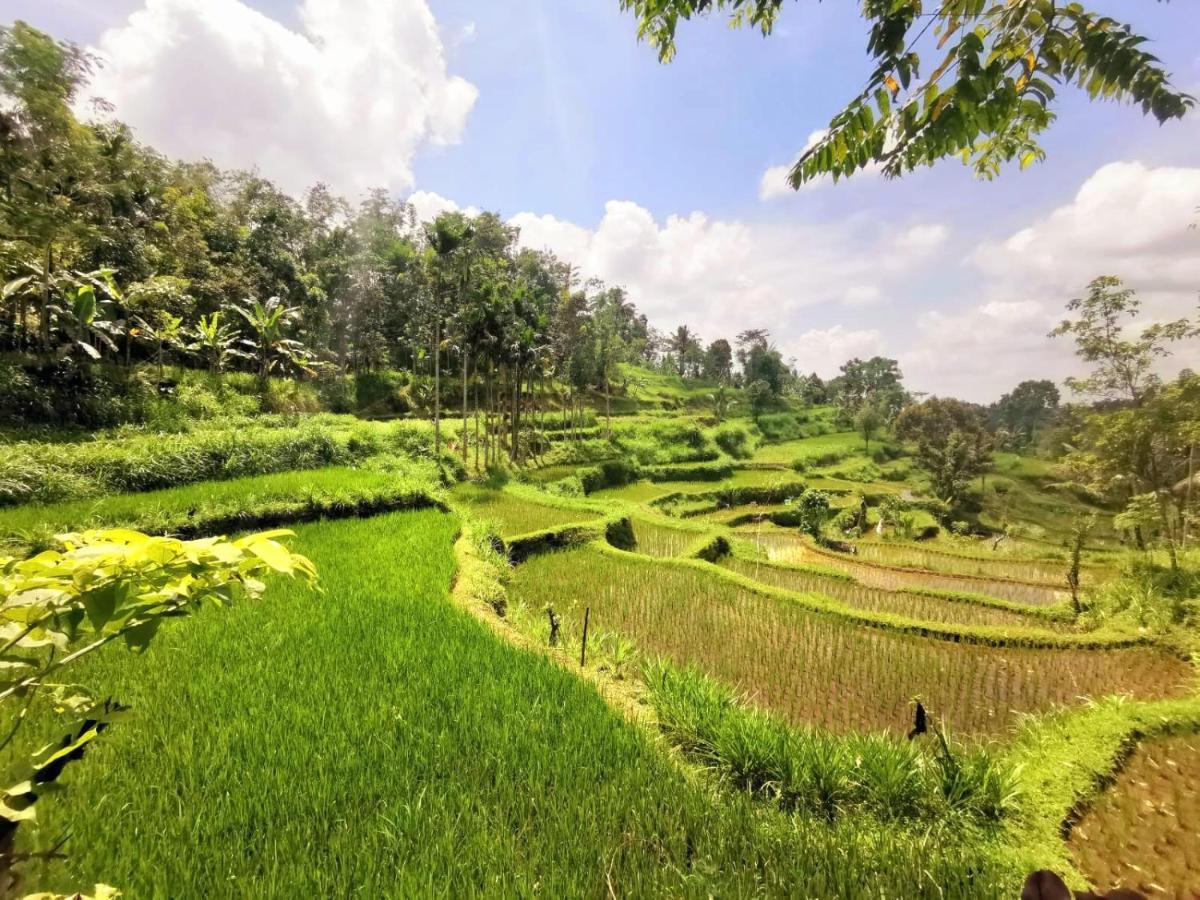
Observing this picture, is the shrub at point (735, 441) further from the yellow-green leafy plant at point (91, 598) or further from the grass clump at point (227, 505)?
the yellow-green leafy plant at point (91, 598)

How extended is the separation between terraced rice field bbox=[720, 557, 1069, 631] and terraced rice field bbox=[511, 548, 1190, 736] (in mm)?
1526

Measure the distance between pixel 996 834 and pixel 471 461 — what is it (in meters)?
19.5

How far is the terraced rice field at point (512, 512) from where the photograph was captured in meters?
11.9

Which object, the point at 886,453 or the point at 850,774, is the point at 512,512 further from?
the point at 886,453

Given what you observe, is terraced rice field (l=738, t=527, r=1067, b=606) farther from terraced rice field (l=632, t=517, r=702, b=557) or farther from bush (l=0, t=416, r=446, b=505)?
bush (l=0, t=416, r=446, b=505)

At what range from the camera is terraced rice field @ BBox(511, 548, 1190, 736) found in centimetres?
541

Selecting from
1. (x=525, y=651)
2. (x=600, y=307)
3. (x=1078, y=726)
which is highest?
(x=600, y=307)

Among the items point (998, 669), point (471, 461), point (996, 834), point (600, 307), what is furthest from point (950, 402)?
point (996, 834)

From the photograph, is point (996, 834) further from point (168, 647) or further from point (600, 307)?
point (600, 307)

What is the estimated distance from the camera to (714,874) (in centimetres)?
227

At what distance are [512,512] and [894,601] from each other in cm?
867

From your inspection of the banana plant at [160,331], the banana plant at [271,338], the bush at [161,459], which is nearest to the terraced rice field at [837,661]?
the bush at [161,459]

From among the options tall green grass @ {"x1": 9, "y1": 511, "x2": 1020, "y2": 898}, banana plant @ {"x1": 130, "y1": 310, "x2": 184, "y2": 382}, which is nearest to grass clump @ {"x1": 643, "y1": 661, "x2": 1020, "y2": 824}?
tall green grass @ {"x1": 9, "y1": 511, "x2": 1020, "y2": 898}

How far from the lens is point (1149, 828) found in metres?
3.45
